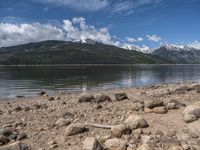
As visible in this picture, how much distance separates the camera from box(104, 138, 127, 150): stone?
12.0 metres

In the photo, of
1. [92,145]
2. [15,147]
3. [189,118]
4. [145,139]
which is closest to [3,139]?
[15,147]

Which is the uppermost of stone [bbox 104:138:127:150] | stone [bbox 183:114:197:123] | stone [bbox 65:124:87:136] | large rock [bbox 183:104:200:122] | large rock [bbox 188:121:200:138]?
large rock [bbox 183:104:200:122]

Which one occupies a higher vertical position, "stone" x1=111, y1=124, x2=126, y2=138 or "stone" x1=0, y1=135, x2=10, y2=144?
"stone" x1=111, y1=124, x2=126, y2=138

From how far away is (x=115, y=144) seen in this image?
12.2 m

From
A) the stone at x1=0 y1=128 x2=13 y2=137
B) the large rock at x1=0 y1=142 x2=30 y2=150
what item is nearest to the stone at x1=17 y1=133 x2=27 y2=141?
Answer: the stone at x1=0 y1=128 x2=13 y2=137

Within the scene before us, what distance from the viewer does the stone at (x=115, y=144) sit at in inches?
474

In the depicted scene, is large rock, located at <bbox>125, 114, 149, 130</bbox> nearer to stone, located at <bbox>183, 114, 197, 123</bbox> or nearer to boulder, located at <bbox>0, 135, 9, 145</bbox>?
stone, located at <bbox>183, 114, 197, 123</bbox>

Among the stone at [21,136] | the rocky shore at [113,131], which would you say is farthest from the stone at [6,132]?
the stone at [21,136]

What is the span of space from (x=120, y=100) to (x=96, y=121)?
1160 centimetres

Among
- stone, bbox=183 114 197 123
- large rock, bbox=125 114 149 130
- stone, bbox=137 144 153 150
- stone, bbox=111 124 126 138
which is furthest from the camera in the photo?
stone, bbox=183 114 197 123

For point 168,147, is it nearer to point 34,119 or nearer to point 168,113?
point 168,113

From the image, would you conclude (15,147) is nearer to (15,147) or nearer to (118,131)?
(15,147)

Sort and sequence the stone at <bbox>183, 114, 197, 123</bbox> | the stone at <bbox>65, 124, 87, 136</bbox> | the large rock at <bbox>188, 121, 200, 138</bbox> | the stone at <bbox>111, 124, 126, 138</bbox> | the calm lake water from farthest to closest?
the calm lake water
the stone at <bbox>183, 114, 197, 123</bbox>
the stone at <bbox>65, 124, 87, 136</bbox>
the stone at <bbox>111, 124, 126, 138</bbox>
the large rock at <bbox>188, 121, 200, 138</bbox>

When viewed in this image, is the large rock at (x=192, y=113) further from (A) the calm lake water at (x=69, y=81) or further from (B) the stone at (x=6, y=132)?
(A) the calm lake water at (x=69, y=81)
